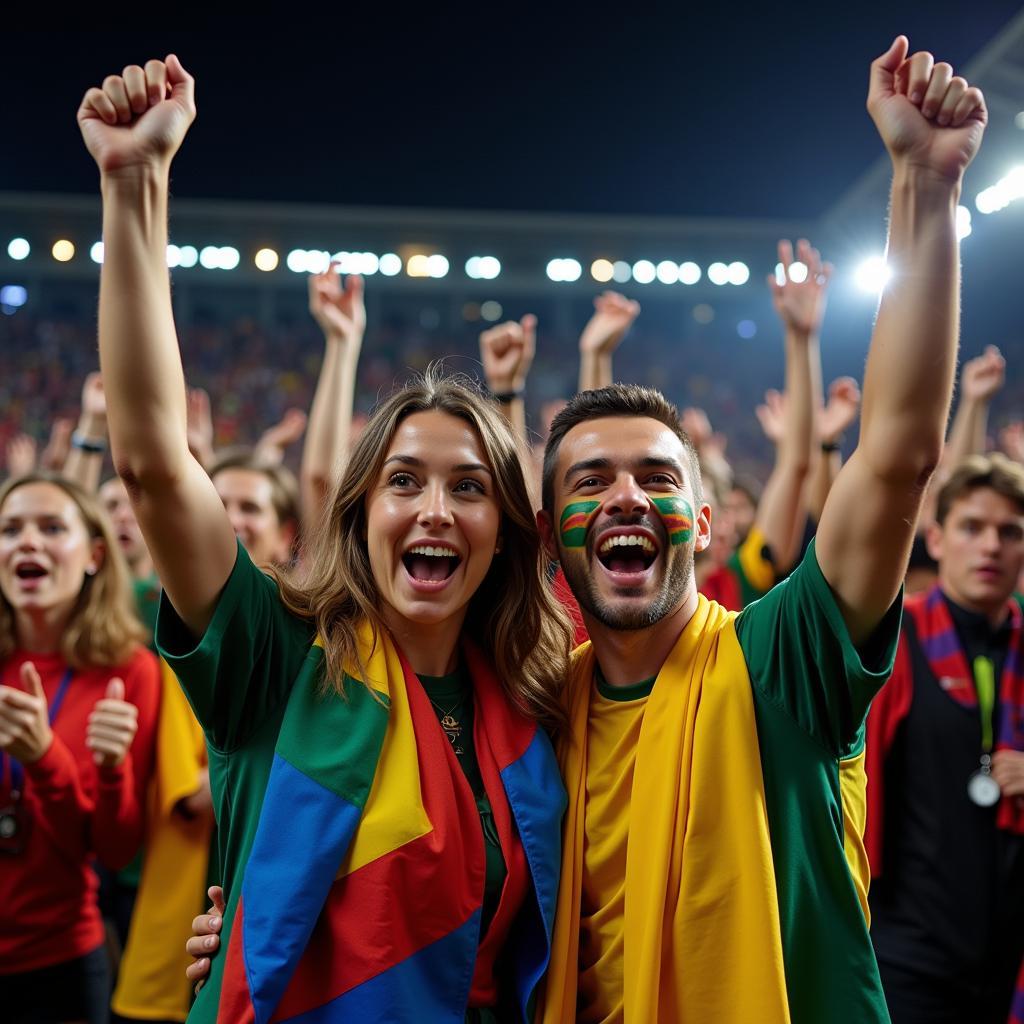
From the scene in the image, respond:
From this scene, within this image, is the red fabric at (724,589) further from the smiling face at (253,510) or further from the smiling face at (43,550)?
the smiling face at (43,550)

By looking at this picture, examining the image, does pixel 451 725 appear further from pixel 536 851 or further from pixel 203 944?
pixel 203 944

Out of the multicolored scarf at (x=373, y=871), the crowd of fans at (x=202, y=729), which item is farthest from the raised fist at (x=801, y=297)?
the multicolored scarf at (x=373, y=871)

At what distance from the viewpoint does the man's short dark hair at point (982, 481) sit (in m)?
2.97

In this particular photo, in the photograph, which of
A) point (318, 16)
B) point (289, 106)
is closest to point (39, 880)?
point (318, 16)

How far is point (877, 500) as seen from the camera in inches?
60.0

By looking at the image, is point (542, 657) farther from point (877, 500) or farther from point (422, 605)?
point (877, 500)

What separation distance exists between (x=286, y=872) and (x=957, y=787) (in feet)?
6.30

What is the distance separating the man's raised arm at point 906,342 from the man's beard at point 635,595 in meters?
0.32

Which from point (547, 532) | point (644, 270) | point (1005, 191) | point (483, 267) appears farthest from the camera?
point (644, 270)

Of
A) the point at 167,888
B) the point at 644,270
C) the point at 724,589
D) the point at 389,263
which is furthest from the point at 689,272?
the point at 167,888

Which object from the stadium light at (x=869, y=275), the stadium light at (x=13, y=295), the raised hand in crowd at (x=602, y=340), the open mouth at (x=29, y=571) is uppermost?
the stadium light at (x=13, y=295)

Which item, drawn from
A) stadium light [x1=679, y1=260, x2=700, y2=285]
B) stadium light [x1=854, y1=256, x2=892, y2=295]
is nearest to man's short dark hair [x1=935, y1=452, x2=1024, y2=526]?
stadium light [x1=854, y1=256, x2=892, y2=295]

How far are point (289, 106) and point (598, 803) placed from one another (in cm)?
1256

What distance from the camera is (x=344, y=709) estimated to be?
1646mm
